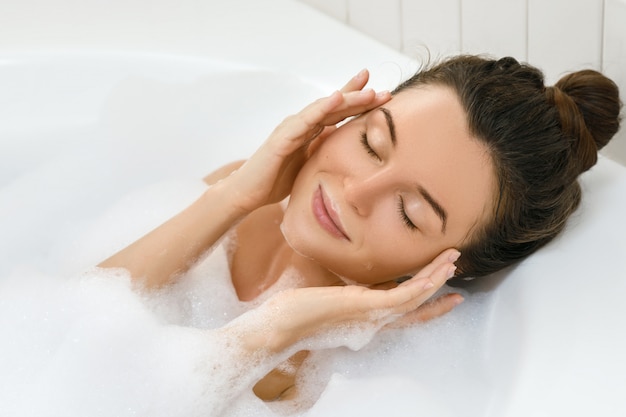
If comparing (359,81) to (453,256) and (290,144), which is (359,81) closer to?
(290,144)

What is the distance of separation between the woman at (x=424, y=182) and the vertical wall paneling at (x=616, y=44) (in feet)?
0.15

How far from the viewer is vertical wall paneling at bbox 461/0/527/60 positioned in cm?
149

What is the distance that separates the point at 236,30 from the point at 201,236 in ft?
1.82

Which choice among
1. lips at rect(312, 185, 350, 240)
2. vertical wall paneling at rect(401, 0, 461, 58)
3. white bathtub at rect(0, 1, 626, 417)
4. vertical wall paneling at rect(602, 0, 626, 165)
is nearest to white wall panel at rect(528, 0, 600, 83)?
vertical wall paneling at rect(602, 0, 626, 165)

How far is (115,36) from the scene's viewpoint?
71.6 inches

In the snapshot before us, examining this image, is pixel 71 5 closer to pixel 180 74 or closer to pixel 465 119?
pixel 180 74

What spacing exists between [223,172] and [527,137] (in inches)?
21.5

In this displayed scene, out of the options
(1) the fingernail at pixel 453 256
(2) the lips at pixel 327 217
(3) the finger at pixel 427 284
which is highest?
(2) the lips at pixel 327 217

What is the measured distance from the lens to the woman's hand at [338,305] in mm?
1276

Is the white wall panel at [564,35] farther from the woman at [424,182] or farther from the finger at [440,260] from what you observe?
the finger at [440,260]

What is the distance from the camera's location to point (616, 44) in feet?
4.41

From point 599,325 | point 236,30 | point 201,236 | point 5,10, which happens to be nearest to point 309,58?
point 236,30

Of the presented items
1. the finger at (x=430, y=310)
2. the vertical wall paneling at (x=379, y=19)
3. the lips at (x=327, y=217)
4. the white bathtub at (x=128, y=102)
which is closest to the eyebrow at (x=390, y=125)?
the lips at (x=327, y=217)

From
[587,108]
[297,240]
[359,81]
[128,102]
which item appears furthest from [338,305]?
[128,102]
